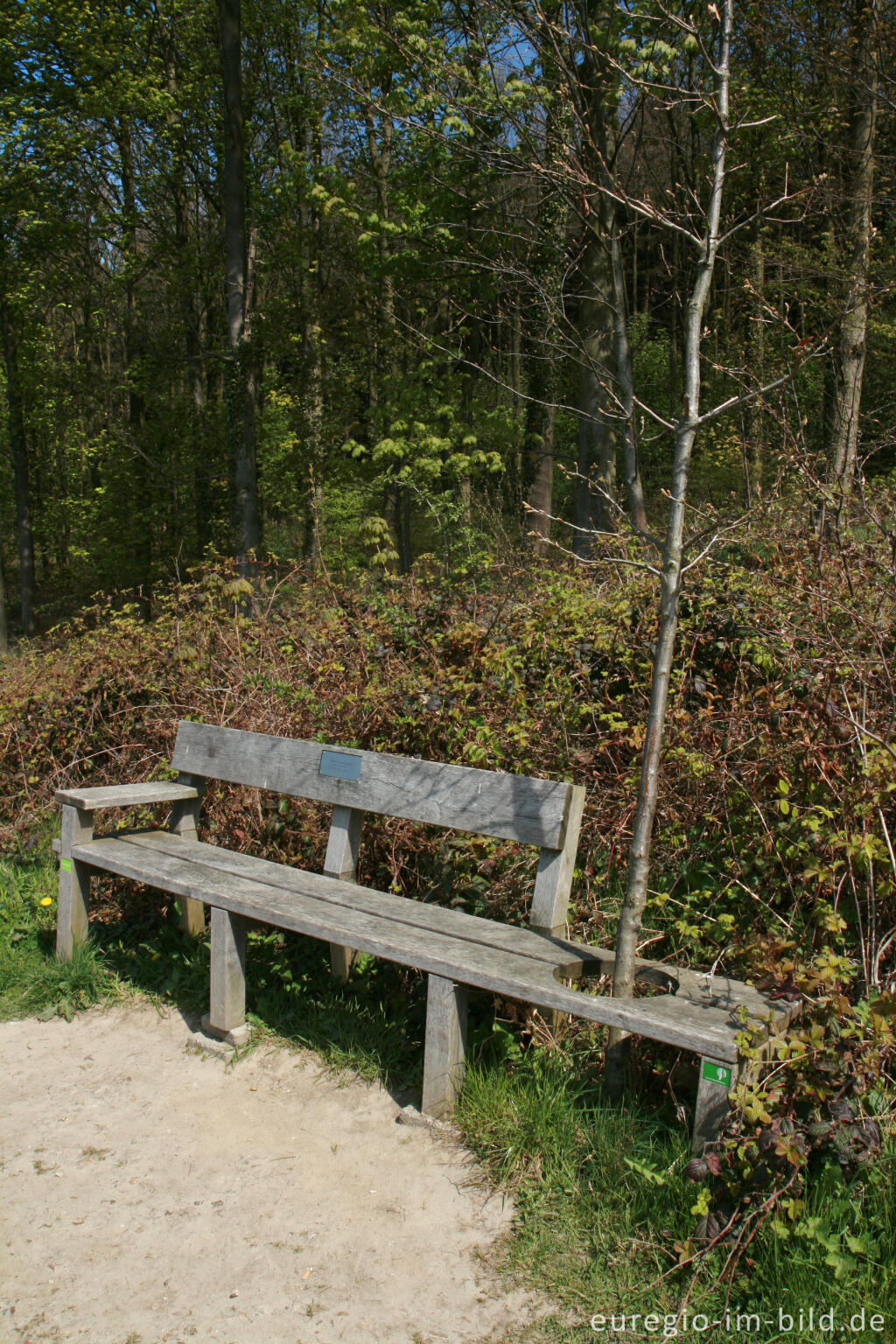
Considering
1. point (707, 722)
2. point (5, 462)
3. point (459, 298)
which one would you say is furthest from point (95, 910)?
point (5, 462)

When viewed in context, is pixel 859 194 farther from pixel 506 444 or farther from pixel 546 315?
pixel 506 444

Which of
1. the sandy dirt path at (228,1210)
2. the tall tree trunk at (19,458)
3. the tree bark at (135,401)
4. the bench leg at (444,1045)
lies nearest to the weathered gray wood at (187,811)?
the sandy dirt path at (228,1210)

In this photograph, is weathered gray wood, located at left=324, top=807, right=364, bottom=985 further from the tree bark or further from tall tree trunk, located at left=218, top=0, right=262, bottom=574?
the tree bark

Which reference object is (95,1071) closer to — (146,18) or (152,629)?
(152,629)

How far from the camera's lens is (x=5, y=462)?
26.4 meters

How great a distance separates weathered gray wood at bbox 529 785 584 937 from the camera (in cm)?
316

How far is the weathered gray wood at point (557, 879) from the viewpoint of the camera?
3164 mm

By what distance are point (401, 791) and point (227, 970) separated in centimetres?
90

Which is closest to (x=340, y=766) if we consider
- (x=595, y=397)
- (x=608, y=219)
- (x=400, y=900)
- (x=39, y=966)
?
(x=400, y=900)

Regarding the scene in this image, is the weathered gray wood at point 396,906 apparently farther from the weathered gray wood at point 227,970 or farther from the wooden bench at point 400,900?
the weathered gray wood at point 227,970

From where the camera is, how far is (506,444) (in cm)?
1446

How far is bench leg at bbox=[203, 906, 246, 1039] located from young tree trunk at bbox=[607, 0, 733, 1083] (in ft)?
4.89

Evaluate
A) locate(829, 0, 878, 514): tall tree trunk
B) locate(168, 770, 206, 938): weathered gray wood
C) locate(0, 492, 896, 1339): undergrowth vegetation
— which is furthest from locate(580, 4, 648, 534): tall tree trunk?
locate(168, 770, 206, 938): weathered gray wood

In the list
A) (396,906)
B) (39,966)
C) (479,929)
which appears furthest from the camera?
(39,966)
